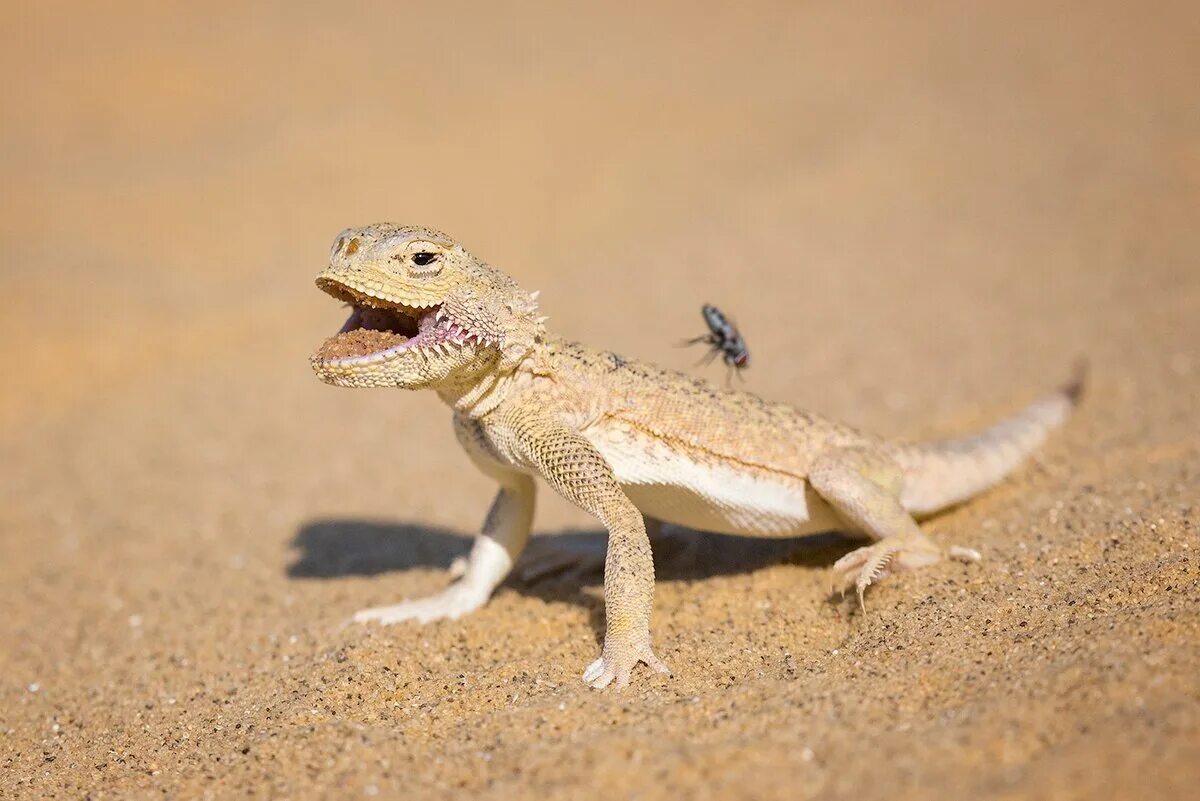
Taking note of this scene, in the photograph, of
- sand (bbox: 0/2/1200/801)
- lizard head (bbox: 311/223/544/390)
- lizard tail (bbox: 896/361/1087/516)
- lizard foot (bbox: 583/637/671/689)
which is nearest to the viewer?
sand (bbox: 0/2/1200/801)

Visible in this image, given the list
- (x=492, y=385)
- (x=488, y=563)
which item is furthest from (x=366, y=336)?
(x=488, y=563)

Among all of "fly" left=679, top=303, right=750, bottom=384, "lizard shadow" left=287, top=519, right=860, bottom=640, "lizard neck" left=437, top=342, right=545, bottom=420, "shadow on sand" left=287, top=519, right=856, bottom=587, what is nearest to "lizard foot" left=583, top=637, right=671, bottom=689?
"lizard shadow" left=287, top=519, right=860, bottom=640

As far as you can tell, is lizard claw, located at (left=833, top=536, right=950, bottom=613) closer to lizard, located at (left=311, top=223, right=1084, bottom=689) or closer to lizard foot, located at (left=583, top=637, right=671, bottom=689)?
lizard, located at (left=311, top=223, right=1084, bottom=689)

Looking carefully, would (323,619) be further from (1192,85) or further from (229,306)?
(1192,85)

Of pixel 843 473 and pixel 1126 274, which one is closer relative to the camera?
pixel 843 473

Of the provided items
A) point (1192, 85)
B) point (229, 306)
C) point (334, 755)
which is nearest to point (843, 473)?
point (334, 755)

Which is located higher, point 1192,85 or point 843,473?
point 1192,85
